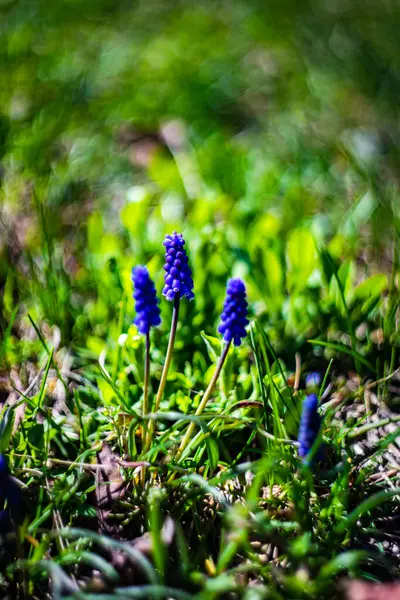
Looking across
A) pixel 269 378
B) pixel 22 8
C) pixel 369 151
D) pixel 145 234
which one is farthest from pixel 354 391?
pixel 22 8

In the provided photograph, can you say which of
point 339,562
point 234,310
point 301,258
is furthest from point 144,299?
point 301,258

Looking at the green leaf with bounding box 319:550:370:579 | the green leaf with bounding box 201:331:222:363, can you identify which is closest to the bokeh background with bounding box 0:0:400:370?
the green leaf with bounding box 201:331:222:363

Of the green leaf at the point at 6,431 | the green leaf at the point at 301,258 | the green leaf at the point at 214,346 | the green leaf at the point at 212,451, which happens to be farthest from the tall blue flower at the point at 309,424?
the green leaf at the point at 301,258

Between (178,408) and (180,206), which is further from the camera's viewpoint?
(180,206)

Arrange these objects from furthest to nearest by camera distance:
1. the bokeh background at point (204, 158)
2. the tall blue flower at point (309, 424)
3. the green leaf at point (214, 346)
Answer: the bokeh background at point (204, 158) → the green leaf at point (214, 346) → the tall blue flower at point (309, 424)

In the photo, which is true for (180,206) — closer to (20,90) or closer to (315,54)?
(20,90)

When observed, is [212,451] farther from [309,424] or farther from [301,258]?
[301,258]

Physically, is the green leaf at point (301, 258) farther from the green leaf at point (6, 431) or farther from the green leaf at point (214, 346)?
the green leaf at point (6, 431)
